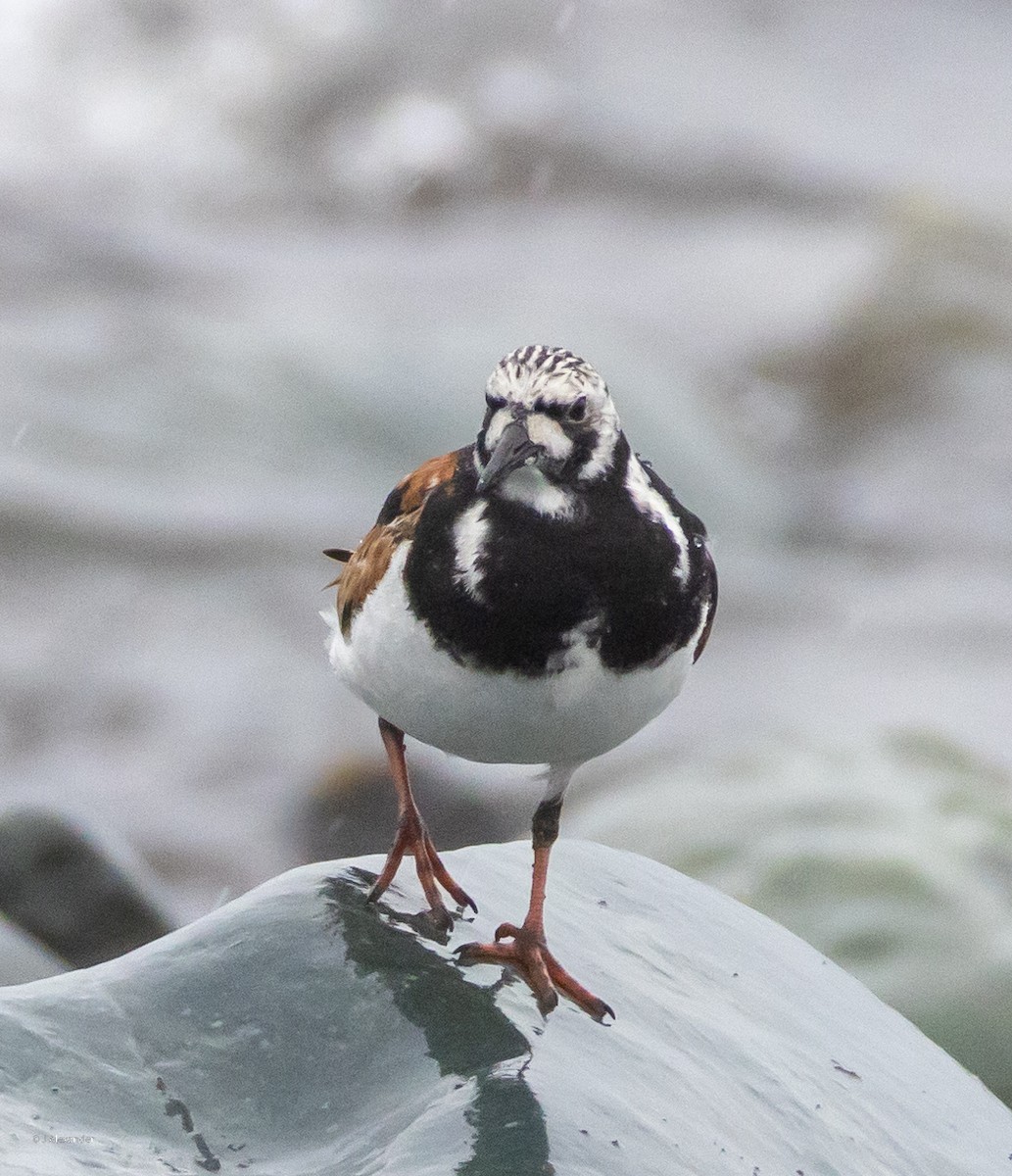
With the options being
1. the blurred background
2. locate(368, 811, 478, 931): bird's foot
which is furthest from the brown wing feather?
the blurred background

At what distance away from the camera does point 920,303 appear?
53.2 ft

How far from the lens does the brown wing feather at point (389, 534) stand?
12.8ft

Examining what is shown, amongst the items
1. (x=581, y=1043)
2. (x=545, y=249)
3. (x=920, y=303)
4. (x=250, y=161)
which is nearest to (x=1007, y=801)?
(x=581, y=1043)

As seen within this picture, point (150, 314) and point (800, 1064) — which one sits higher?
point (150, 314)

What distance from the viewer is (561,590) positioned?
11.5 ft

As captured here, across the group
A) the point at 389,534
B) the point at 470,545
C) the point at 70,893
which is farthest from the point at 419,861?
the point at 70,893

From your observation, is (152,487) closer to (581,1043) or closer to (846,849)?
(846,849)

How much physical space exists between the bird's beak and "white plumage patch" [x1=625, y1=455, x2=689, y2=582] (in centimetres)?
26

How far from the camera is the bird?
350cm

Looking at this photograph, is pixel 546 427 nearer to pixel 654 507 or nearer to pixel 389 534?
Result: pixel 654 507

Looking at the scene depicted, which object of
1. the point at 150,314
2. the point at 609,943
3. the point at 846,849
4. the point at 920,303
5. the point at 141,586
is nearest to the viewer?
the point at 609,943

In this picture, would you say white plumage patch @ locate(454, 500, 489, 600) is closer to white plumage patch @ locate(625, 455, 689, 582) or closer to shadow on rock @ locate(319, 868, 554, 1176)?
white plumage patch @ locate(625, 455, 689, 582)

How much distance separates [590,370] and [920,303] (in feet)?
43.4

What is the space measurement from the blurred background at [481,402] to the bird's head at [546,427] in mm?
3346
